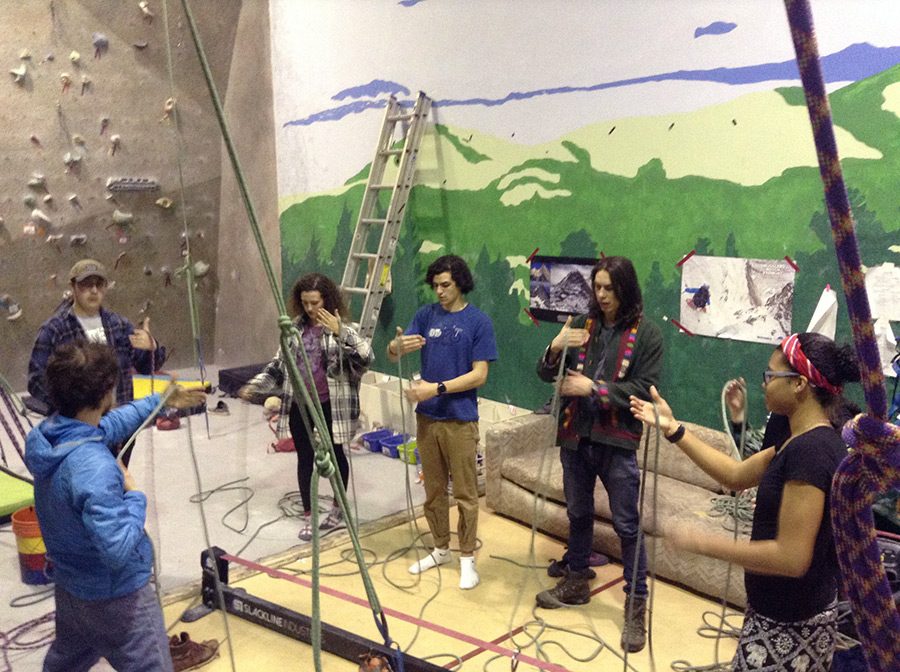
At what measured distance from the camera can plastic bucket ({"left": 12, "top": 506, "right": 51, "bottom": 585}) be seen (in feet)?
10.2

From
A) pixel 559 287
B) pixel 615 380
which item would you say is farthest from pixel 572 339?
pixel 559 287

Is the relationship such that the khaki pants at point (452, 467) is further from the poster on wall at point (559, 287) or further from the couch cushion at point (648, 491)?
the poster on wall at point (559, 287)

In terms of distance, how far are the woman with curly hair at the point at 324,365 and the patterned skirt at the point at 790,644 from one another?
6.37 feet

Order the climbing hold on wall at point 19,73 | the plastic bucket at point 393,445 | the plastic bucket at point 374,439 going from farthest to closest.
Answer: the climbing hold on wall at point 19,73
the plastic bucket at point 374,439
the plastic bucket at point 393,445

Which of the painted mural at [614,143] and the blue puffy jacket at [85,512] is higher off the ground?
the painted mural at [614,143]

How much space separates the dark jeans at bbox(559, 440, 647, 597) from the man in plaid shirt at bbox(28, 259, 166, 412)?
1.63m

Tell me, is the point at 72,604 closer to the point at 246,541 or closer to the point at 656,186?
the point at 246,541

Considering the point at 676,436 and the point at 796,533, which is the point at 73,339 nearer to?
the point at 676,436

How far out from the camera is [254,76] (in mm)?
6453

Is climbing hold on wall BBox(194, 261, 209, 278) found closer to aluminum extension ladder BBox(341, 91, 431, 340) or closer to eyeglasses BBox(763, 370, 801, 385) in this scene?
aluminum extension ladder BBox(341, 91, 431, 340)

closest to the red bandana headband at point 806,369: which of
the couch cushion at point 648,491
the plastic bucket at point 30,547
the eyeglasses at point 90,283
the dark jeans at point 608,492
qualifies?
the dark jeans at point 608,492

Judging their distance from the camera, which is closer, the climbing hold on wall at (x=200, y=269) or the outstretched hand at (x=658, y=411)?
the outstretched hand at (x=658, y=411)

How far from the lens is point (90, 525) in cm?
178

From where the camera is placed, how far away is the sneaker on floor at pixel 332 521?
3.71 metres
